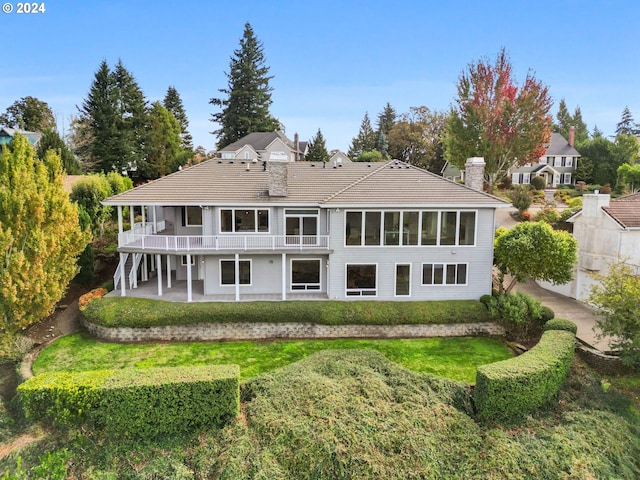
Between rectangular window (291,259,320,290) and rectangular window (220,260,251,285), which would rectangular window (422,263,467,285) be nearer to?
rectangular window (291,259,320,290)

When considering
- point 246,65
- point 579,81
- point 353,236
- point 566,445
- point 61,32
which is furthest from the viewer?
point 246,65

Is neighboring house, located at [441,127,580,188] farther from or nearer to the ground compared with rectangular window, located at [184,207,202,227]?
farther from the ground

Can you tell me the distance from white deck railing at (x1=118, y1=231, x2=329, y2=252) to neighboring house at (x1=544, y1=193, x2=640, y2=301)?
1376 cm

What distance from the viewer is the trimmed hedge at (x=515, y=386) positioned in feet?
37.8

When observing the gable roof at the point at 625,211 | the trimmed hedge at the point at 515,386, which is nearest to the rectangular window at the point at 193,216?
the trimmed hedge at the point at 515,386

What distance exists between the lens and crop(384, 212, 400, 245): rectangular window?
19453 millimetres

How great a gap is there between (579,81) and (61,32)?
3033 cm

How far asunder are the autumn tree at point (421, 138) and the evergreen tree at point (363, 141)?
10.8 m

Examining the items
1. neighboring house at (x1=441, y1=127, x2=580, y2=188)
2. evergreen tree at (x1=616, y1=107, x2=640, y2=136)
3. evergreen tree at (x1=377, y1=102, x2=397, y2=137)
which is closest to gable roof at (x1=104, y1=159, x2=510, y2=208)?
neighboring house at (x1=441, y1=127, x2=580, y2=188)

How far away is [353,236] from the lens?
1953 cm

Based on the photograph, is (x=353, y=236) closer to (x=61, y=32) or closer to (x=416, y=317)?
(x=416, y=317)

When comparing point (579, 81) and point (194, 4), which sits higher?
point (194, 4)

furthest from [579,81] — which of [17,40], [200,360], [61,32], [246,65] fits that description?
[246,65]

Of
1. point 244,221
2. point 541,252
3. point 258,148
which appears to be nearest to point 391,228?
point 541,252
